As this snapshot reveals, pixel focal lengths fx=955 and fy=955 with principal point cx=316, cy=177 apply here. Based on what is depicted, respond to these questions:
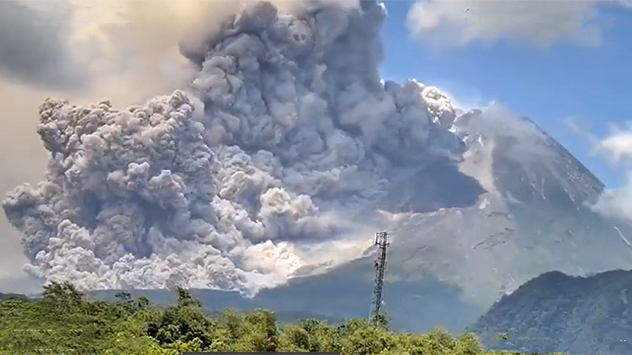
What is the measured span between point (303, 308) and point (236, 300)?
757 mm

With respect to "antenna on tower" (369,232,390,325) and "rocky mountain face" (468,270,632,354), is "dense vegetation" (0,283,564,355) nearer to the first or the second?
"antenna on tower" (369,232,390,325)

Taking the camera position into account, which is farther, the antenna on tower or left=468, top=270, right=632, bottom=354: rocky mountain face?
left=468, top=270, right=632, bottom=354: rocky mountain face

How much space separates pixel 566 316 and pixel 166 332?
18.6 feet

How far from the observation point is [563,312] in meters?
12.3

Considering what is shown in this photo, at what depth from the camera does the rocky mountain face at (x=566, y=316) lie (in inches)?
456

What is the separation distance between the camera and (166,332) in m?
9.10

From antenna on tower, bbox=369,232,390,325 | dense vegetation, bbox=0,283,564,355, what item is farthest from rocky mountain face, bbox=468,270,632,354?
dense vegetation, bbox=0,283,564,355

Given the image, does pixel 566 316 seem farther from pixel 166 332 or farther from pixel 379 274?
pixel 166 332

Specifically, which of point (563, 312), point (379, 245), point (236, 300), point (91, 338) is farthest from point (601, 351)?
point (91, 338)

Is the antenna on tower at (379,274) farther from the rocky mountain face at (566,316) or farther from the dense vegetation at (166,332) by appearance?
→ the rocky mountain face at (566,316)

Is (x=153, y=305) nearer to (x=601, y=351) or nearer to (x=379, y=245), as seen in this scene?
(x=379, y=245)

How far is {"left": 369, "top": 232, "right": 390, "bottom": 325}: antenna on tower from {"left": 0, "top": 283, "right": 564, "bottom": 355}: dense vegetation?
72 cm

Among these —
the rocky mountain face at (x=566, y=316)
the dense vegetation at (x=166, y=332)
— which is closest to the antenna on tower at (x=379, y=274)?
the dense vegetation at (x=166, y=332)

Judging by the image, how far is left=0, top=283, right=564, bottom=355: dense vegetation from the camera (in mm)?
8492
